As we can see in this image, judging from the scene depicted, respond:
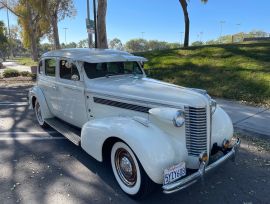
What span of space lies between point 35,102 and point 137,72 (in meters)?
2.89

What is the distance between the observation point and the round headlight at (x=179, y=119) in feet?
11.0

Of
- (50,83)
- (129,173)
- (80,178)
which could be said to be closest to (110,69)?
(50,83)

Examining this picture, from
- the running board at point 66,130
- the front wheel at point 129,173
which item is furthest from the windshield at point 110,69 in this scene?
the front wheel at point 129,173

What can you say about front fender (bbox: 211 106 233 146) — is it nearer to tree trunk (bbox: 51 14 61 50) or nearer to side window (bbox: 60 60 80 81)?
side window (bbox: 60 60 80 81)

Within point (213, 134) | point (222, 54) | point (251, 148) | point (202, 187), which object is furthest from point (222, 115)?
point (222, 54)

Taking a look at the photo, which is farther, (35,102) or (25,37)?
(25,37)

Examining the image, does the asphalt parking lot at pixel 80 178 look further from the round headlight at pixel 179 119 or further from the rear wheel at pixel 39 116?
the round headlight at pixel 179 119

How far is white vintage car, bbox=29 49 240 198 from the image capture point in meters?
3.30

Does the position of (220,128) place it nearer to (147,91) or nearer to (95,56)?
(147,91)

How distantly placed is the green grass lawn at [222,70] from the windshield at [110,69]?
4.52 meters

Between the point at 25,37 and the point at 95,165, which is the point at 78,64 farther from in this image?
the point at 25,37

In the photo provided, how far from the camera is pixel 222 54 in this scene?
1319 cm

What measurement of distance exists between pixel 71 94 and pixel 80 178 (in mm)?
1626

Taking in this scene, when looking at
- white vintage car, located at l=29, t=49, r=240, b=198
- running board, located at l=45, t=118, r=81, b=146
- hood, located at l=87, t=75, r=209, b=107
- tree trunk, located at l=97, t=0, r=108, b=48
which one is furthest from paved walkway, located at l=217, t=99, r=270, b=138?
tree trunk, located at l=97, t=0, r=108, b=48
